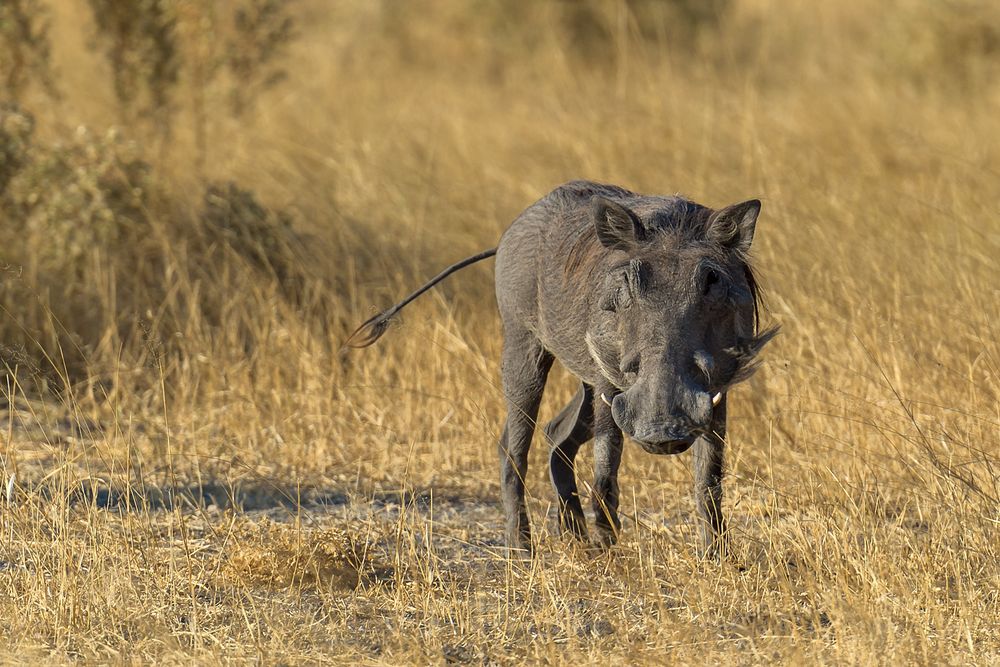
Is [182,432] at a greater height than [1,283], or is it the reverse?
[1,283]

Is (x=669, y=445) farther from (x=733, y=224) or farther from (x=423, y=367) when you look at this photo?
(x=423, y=367)

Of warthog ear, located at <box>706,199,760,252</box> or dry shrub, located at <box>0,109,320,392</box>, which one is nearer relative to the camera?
warthog ear, located at <box>706,199,760,252</box>

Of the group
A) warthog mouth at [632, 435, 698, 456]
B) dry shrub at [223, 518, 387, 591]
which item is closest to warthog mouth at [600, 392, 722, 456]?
warthog mouth at [632, 435, 698, 456]

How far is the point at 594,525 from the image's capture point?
414cm

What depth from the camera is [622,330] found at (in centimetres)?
348

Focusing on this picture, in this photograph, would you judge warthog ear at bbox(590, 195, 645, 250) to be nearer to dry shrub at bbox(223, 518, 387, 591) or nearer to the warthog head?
the warthog head

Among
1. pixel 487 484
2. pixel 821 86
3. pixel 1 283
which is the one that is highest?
pixel 821 86

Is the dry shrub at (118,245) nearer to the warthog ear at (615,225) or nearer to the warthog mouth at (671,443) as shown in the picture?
the warthog ear at (615,225)

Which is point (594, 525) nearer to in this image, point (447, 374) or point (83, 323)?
point (447, 374)

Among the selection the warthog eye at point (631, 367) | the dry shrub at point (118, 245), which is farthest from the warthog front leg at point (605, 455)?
the dry shrub at point (118, 245)

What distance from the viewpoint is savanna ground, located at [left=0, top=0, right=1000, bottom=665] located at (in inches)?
139

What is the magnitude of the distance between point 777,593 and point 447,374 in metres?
2.24

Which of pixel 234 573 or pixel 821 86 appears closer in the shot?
pixel 234 573

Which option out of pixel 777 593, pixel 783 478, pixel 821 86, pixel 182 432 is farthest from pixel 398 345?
pixel 821 86
